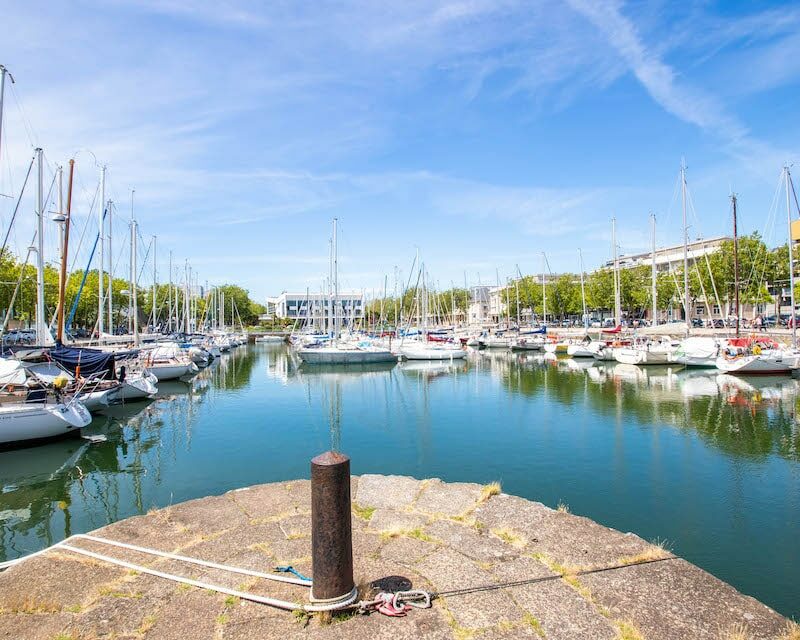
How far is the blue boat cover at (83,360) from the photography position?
1995 cm

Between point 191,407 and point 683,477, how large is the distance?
22961 mm

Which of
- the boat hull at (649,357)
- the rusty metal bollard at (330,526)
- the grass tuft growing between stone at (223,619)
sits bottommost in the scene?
the boat hull at (649,357)

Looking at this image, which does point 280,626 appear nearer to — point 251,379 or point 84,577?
point 84,577

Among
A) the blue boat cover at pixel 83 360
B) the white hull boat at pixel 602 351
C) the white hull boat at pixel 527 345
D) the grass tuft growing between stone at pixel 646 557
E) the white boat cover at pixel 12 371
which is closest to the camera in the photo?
the grass tuft growing between stone at pixel 646 557

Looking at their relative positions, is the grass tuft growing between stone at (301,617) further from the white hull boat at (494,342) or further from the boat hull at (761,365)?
the white hull boat at (494,342)

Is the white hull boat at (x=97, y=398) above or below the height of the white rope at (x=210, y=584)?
below

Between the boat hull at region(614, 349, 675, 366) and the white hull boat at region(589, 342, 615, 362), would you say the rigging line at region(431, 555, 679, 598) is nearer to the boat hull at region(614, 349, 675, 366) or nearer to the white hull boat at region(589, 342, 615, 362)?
the boat hull at region(614, 349, 675, 366)

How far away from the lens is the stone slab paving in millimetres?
4441

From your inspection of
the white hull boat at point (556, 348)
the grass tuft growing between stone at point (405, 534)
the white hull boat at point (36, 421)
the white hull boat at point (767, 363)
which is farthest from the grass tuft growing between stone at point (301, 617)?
the white hull boat at point (556, 348)

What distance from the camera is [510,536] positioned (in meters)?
6.41

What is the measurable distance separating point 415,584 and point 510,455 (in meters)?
11.1

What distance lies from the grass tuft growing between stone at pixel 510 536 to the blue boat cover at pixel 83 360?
1929 cm

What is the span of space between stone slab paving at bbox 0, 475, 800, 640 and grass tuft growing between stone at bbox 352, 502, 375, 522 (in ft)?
0.14

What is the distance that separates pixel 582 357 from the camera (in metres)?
50.3
